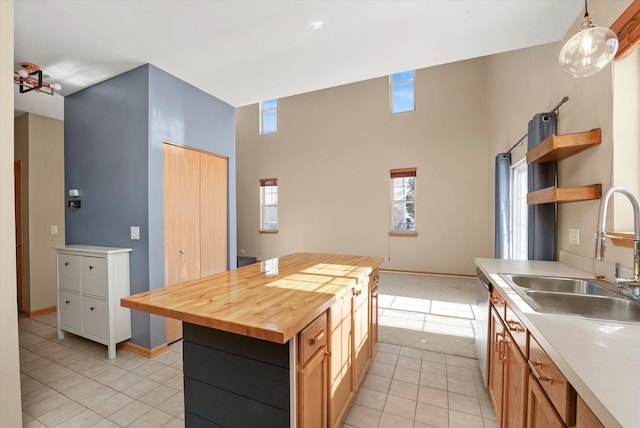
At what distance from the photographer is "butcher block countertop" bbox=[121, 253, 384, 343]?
1026 mm

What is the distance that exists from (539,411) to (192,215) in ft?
10.2

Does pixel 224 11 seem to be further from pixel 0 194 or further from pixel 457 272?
pixel 457 272

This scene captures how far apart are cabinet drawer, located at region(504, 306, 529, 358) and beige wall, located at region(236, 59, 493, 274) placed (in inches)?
176

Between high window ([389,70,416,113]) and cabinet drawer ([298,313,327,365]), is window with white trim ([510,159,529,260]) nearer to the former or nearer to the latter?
high window ([389,70,416,113])

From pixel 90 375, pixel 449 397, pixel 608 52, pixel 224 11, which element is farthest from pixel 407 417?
pixel 224 11

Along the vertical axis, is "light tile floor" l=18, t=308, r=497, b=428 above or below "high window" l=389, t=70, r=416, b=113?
below

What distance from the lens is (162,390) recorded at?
2.10 meters

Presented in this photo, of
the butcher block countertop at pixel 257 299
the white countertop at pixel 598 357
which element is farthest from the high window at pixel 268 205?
the white countertop at pixel 598 357

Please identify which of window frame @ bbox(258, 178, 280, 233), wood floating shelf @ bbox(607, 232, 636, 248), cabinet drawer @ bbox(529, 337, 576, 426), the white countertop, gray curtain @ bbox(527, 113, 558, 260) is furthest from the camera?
window frame @ bbox(258, 178, 280, 233)

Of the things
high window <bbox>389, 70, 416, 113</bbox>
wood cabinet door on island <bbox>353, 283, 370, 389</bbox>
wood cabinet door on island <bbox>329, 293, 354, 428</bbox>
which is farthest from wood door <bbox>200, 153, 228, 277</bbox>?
high window <bbox>389, 70, 416, 113</bbox>

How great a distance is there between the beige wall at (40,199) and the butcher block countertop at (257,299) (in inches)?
141

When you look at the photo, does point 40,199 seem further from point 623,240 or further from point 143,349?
point 623,240

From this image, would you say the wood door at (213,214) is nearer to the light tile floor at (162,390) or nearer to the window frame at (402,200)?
the light tile floor at (162,390)

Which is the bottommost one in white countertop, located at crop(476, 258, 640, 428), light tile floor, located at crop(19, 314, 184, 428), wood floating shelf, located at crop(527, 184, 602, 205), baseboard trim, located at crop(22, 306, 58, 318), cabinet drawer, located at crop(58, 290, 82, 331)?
light tile floor, located at crop(19, 314, 184, 428)
